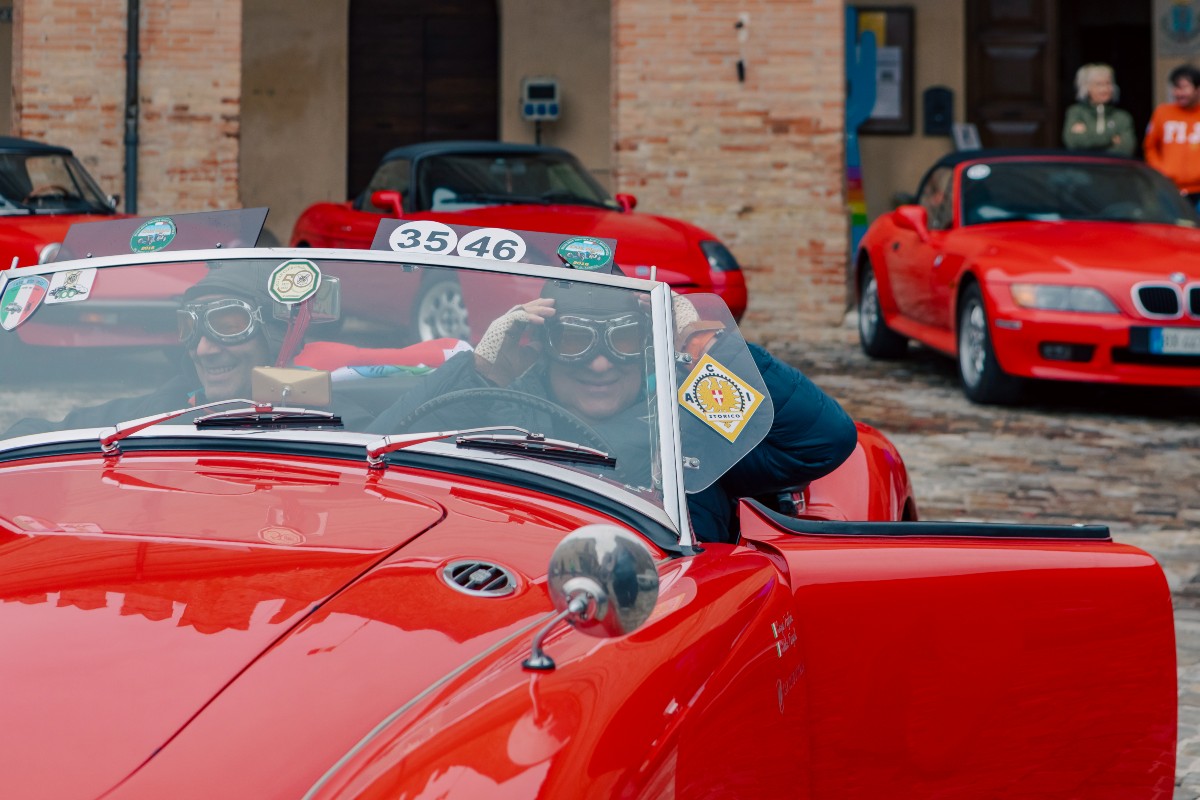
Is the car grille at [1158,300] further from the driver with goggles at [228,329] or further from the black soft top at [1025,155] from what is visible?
the driver with goggles at [228,329]

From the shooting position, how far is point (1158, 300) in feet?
30.7

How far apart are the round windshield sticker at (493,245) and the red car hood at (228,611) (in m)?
0.56

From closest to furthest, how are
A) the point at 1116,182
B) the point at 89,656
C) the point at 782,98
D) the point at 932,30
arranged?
the point at 89,656 → the point at 1116,182 → the point at 782,98 → the point at 932,30

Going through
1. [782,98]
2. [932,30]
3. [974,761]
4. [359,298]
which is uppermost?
[932,30]

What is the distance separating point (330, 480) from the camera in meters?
2.81

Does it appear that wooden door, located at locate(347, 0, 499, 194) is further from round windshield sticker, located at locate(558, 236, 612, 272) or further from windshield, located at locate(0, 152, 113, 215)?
round windshield sticker, located at locate(558, 236, 612, 272)

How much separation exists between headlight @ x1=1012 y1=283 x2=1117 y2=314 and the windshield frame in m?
6.84

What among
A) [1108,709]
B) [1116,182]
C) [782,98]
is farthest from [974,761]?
[782,98]

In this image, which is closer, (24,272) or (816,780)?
(816,780)

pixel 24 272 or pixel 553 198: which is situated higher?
pixel 553 198

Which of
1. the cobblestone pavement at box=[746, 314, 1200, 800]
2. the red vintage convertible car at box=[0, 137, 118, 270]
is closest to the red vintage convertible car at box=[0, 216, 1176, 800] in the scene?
the cobblestone pavement at box=[746, 314, 1200, 800]

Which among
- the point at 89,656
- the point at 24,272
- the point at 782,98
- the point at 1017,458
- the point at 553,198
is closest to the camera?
the point at 89,656

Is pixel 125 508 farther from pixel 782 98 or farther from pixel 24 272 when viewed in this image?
pixel 782 98

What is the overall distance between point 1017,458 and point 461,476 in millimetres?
6153
